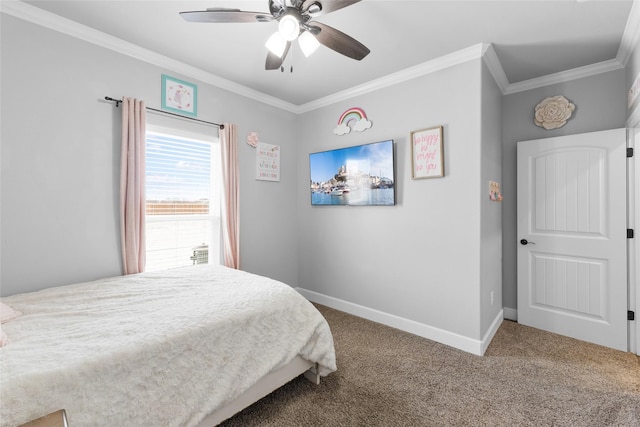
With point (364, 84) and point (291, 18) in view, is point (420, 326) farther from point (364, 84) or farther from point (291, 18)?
point (291, 18)

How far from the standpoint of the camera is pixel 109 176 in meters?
2.29

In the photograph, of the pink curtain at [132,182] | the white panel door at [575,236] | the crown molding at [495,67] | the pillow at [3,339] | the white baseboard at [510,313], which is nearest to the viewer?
the pillow at [3,339]

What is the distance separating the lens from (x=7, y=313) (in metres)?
1.52

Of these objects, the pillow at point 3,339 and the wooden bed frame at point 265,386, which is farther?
the wooden bed frame at point 265,386

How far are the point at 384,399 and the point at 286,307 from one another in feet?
2.91

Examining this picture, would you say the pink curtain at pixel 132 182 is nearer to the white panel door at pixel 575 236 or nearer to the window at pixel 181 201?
the window at pixel 181 201

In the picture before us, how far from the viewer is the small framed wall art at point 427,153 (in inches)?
102

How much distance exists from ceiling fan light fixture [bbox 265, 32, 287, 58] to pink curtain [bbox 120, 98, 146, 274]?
1389mm

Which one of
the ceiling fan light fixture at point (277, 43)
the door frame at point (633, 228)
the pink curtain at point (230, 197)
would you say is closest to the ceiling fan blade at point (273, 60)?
the ceiling fan light fixture at point (277, 43)

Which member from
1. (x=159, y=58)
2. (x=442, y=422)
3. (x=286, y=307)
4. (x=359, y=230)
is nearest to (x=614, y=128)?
(x=359, y=230)

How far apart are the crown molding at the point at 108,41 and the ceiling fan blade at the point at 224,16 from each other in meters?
1.22

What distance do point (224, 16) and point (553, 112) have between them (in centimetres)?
316

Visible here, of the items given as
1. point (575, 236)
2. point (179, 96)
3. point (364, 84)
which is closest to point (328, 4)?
point (364, 84)

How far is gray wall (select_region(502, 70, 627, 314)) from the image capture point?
103 inches
